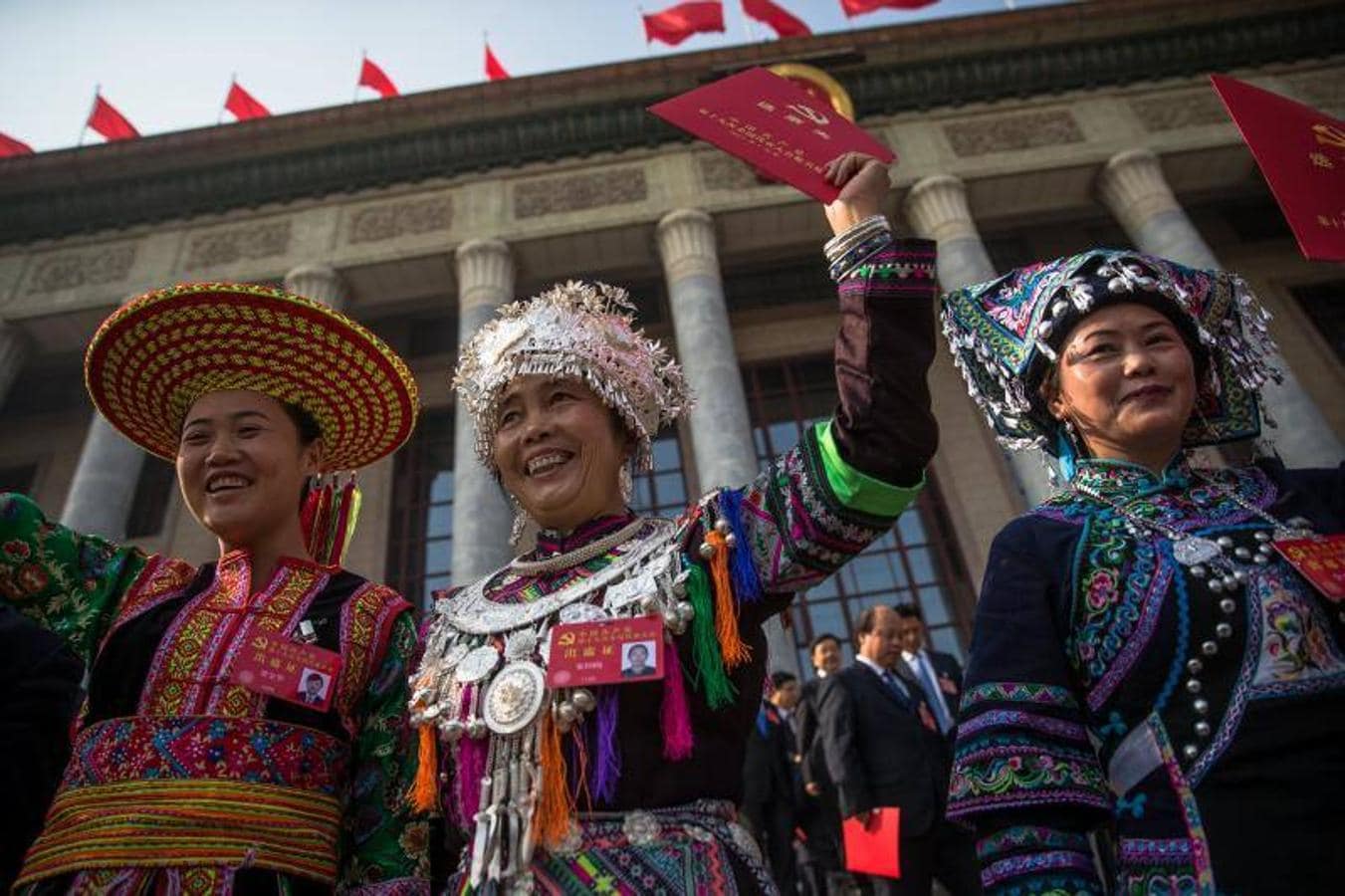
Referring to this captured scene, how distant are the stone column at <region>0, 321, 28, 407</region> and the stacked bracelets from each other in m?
13.9

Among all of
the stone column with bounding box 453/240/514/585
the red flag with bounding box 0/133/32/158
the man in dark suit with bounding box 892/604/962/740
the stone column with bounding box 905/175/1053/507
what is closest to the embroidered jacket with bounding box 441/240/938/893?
the man in dark suit with bounding box 892/604/962/740

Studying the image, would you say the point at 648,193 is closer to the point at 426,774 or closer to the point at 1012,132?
the point at 1012,132

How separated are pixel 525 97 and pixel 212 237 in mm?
5294

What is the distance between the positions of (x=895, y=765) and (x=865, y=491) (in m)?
3.70

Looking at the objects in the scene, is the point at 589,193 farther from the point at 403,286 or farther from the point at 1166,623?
the point at 1166,623

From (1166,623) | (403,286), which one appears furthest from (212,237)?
(1166,623)

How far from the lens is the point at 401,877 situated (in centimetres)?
159

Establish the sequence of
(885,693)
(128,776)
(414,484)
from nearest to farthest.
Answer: (128,776) < (885,693) < (414,484)

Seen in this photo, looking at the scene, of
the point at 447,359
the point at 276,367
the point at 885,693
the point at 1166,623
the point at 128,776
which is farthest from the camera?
the point at 447,359

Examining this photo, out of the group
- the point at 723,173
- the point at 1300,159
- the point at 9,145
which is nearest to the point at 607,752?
the point at 1300,159

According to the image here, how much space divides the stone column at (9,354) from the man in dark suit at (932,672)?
42.0 feet

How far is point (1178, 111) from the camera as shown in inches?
464

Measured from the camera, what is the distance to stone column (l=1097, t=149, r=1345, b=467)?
913 cm

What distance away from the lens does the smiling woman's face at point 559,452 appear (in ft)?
5.49
